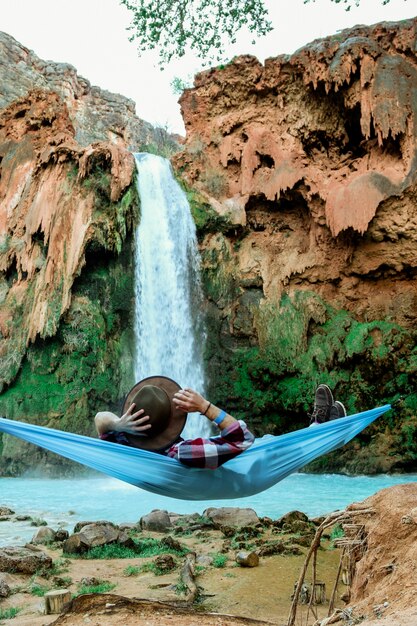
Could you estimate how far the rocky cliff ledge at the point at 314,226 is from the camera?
36.6 feet

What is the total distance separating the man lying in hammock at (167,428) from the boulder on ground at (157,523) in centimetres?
277

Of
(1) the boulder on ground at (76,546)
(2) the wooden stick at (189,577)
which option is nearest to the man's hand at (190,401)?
(2) the wooden stick at (189,577)

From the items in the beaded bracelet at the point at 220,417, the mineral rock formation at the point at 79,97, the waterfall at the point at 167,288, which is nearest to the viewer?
the beaded bracelet at the point at 220,417

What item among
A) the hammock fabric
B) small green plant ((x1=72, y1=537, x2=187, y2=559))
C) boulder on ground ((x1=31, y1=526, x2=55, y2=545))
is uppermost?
the hammock fabric

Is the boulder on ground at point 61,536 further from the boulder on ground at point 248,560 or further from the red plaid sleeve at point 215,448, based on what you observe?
the red plaid sleeve at point 215,448

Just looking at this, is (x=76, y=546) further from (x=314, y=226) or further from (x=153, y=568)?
(x=314, y=226)

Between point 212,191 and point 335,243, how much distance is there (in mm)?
2958

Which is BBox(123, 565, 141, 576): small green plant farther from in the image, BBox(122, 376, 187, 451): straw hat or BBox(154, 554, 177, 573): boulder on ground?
BBox(122, 376, 187, 451): straw hat

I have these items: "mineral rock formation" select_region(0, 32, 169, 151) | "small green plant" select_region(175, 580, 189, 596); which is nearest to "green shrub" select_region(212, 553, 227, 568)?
"small green plant" select_region(175, 580, 189, 596)

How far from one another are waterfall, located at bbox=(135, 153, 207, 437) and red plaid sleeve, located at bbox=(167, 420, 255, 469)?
27.9ft

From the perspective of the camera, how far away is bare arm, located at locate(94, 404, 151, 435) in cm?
302

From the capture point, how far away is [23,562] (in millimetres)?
4254

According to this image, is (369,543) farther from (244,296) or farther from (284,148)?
(284,148)

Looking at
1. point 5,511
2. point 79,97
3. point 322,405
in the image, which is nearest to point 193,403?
point 322,405
